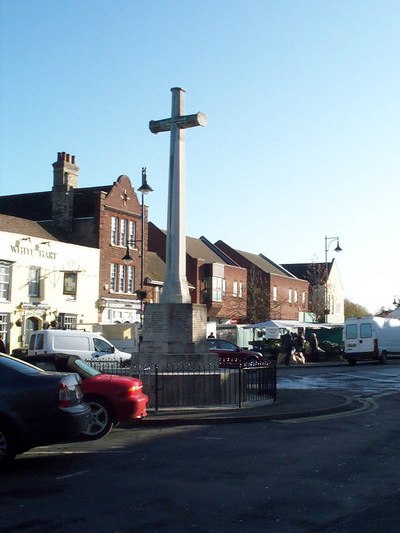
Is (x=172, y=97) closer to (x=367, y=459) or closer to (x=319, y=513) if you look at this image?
(x=367, y=459)

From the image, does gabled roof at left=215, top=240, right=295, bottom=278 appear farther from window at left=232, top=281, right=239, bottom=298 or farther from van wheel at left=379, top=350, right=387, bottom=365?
van wheel at left=379, top=350, right=387, bottom=365

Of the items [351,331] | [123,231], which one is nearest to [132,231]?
[123,231]

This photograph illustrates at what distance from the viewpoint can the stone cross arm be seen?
17.5 meters

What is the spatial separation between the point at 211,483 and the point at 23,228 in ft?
111

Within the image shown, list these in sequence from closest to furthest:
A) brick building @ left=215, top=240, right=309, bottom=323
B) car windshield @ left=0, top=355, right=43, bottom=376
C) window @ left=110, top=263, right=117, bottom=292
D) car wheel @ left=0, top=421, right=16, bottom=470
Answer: car wheel @ left=0, top=421, right=16, bottom=470, car windshield @ left=0, top=355, right=43, bottom=376, window @ left=110, top=263, right=117, bottom=292, brick building @ left=215, top=240, right=309, bottom=323

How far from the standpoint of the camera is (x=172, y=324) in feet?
55.3

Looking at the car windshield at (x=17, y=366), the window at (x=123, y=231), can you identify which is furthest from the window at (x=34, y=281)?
the car windshield at (x=17, y=366)

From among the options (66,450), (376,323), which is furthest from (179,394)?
(376,323)

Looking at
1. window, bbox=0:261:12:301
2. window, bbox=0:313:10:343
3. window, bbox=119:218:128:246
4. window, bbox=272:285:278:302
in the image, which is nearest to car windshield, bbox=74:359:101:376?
window, bbox=0:313:10:343

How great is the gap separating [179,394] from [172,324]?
6.03ft

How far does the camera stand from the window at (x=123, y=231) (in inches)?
1828

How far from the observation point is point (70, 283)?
40.6 meters

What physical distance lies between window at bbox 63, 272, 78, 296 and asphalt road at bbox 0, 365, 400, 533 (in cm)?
2843

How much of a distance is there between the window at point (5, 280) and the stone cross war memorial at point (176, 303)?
68.1 ft
